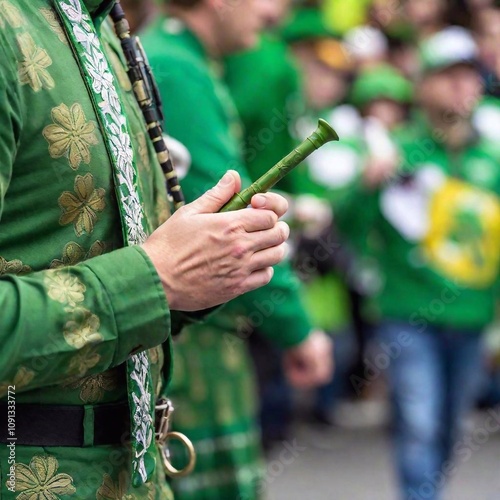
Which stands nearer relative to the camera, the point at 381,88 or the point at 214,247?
the point at 214,247

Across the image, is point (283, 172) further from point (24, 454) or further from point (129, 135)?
point (24, 454)

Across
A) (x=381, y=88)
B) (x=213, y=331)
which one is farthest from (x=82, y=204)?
(x=381, y=88)

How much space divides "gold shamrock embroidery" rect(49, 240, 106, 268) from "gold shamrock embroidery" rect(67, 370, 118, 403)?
0.55 feet

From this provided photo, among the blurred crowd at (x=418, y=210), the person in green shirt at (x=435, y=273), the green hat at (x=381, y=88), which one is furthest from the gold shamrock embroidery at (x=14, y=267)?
the green hat at (x=381, y=88)

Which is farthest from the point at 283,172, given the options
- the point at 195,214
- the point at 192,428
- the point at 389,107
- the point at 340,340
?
the point at 340,340

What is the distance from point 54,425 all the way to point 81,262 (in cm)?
24

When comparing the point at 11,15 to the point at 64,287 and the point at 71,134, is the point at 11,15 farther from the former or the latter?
the point at 64,287

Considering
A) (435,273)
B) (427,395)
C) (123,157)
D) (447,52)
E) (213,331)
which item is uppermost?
(123,157)

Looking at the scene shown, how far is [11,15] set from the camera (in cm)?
141

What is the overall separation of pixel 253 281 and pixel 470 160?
3.01 metres

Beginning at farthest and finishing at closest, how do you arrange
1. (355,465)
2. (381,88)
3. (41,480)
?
(355,465), (381,88), (41,480)

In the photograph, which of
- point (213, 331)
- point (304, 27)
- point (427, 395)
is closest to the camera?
point (213, 331)

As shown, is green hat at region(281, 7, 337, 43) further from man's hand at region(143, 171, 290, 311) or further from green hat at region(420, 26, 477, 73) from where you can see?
man's hand at region(143, 171, 290, 311)

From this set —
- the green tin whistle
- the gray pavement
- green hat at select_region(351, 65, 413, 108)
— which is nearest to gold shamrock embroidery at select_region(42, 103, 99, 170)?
the green tin whistle
